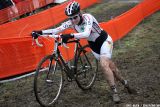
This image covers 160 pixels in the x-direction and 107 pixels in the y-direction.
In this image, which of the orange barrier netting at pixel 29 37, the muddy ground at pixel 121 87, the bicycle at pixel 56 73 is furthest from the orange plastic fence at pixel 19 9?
the bicycle at pixel 56 73

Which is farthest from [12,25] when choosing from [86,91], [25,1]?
[86,91]

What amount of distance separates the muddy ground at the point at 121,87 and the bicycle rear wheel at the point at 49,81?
10.0 inches

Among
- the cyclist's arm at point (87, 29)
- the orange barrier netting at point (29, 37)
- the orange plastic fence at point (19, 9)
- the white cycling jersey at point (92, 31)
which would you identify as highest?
the cyclist's arm at point (87, 29)

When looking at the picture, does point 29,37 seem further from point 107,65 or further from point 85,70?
point 107,65

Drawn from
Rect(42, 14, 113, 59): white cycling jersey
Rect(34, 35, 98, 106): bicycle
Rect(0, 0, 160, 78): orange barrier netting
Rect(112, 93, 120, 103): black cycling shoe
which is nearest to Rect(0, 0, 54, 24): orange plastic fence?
Rect(0, 0, 160, 78): orange barrier netting

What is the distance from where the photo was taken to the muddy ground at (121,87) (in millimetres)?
8227

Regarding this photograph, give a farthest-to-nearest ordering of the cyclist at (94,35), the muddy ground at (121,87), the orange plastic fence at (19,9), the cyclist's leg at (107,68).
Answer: the orange plastic fence at (19,9) → the muddy ground at (121,87) → the cyclist's leg at (107,68) → the cyclist at (94,35)

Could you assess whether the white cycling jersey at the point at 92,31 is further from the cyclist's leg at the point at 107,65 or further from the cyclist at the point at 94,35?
the cyclist's leg at the point at 107,65

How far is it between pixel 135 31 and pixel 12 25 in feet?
18.3

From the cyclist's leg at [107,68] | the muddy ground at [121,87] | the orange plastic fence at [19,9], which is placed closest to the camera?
the cyclist's leg at [107,68]

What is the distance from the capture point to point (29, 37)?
1081 cm

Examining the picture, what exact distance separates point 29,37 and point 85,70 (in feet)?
8.95

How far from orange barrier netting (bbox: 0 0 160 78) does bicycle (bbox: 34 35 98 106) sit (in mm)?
2300

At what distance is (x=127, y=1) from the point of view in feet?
81.5
